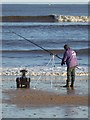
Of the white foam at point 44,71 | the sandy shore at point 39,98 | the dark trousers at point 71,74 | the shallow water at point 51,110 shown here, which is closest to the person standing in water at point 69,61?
the dark trousers at point 71,74

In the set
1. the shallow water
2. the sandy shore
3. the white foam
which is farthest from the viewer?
the white foam

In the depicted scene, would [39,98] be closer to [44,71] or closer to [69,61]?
[69,61]

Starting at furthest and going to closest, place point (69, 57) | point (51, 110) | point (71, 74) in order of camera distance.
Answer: point (71, 74), point (69, 57), point (51, 110)

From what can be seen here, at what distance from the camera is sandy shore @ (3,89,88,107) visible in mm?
14836

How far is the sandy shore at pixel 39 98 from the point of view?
48.7 ft

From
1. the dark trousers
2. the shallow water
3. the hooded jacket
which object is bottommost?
the shallow water

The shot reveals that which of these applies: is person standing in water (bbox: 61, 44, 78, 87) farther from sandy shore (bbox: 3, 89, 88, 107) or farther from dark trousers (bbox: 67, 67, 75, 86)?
sandy shore (bbox: 3, 89, 88, 107)

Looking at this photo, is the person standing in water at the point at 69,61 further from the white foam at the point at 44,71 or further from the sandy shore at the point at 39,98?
the white foam at the point at 44,71

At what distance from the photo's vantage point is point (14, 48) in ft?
128

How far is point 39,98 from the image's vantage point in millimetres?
15727

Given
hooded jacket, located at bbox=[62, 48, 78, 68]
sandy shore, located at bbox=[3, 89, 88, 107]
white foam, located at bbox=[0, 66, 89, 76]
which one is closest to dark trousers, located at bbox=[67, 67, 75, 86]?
hooded jacket, located at bbox=[62, 48, 78, 68]

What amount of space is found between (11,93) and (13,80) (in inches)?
125

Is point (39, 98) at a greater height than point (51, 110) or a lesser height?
greater

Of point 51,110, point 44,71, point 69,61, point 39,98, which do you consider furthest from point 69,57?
point 44,71
